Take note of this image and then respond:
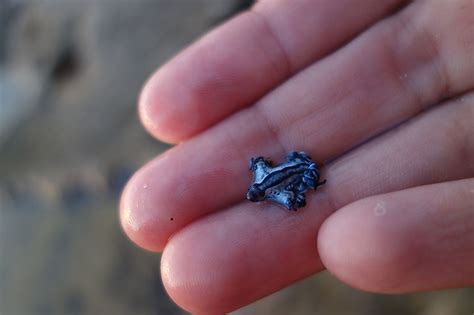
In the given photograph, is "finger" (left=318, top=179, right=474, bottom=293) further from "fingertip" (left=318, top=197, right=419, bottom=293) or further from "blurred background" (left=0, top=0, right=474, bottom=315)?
"blurred background" (left=0, top=0, right=474, bottom=315)

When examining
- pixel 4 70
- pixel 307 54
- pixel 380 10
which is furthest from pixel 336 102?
pixel 4 70

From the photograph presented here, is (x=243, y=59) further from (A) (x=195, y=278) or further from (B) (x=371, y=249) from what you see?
(B) (x=371, y=249)

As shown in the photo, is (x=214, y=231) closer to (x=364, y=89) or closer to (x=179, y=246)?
(x=179, y=246)

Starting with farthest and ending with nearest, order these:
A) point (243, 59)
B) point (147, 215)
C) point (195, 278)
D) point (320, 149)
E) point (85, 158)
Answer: point (85, 158)
point (243, 59)
point (320, 149)
point (147, 215)
point (195, 278)

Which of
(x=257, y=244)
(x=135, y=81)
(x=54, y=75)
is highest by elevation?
(x=54, y=75)

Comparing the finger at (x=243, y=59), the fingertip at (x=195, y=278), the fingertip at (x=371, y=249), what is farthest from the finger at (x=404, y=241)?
the finger at (x=243, y=59)

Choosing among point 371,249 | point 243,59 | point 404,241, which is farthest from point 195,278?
point 243,59
